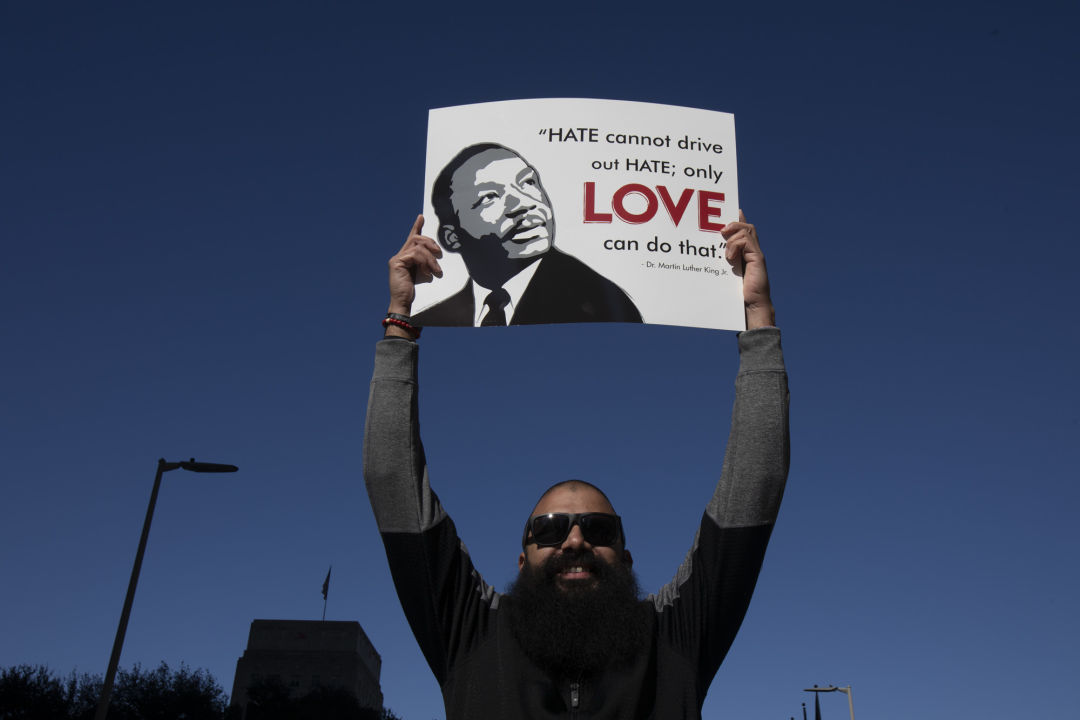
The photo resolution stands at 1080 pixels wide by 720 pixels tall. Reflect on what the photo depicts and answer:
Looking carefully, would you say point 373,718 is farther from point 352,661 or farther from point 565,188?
point 565,188

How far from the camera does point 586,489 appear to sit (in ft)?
12.8

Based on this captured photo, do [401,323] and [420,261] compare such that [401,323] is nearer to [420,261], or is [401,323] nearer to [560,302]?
[420,261]

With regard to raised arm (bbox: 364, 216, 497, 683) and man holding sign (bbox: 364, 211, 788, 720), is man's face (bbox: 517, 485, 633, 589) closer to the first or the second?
man holding sign (bbox: 364, 211, 788, 720)

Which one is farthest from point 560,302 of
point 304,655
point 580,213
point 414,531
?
point 304,655

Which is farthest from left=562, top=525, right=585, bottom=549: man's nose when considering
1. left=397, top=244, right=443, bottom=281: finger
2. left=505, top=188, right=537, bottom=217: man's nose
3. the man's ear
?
left=505, top=188, right=537, bottom=217: man's nose

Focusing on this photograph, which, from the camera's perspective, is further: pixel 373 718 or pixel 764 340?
pixel 373 718

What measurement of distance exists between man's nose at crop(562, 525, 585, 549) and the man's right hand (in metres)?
1.17

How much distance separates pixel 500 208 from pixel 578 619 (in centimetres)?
195

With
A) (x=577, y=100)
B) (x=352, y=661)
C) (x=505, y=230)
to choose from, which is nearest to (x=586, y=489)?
(x=505, y=230)

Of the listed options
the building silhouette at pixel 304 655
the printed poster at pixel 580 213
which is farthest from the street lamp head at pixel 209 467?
the building silhouette at pixel 304 655

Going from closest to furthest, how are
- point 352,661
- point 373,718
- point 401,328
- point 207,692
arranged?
Answer: point 401,328
point 207,692
point 373,718
point 352,661

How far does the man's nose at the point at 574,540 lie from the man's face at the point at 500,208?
4.40 feet

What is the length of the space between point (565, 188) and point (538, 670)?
2.22 metres

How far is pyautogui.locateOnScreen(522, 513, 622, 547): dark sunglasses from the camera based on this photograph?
3.77 metres
